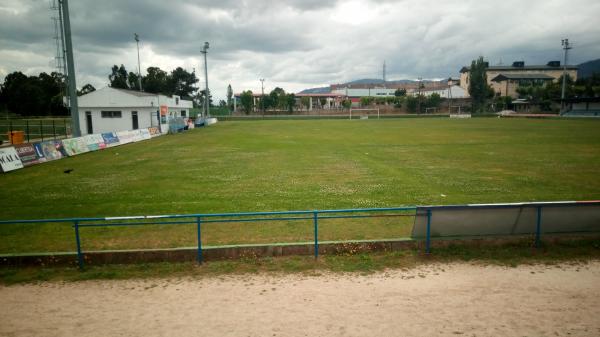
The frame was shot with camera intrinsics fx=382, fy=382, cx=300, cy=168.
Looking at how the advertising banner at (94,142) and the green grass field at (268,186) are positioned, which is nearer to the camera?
the green grass field at (268,186)

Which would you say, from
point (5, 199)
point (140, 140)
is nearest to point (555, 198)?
point (5, 199)

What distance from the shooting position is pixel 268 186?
1794 cm

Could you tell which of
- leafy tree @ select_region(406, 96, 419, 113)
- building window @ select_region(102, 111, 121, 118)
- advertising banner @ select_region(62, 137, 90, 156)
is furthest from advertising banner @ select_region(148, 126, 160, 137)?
leafy tree @ select_region(406, 96, 419, 113)

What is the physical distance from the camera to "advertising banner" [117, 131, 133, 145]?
128 ft

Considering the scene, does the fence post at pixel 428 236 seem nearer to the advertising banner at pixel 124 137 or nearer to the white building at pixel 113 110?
the advertising banner at pixel 124 137

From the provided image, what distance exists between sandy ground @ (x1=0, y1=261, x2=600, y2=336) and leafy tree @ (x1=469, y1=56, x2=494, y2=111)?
406ft

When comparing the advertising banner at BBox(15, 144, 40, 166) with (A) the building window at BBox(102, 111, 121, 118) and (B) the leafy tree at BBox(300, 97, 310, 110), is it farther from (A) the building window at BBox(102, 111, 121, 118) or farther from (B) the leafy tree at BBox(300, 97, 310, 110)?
(B) the leafy tree at BBox(300, 97, 310, 110)

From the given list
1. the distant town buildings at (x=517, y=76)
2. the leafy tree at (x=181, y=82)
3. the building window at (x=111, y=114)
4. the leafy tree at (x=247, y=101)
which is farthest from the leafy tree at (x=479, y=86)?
the building window at (x=111, y=114)

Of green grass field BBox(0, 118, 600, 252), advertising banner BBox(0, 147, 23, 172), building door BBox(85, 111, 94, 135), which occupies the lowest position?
green grass field BBox(0, 118, 600, 252)

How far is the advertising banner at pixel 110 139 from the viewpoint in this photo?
35938mm

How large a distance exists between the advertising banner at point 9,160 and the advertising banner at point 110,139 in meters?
12.0

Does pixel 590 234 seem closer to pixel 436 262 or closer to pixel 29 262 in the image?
pixel 436 262

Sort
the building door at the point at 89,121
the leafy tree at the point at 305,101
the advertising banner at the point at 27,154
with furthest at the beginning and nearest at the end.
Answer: the leafy tree at the point at 305,101 → the building door at the point at 89,121 → the advertising banner at the point at 27,154

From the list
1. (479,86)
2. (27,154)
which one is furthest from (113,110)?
(479,86)
